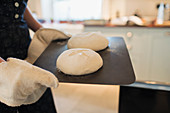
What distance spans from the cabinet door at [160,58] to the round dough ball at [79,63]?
1.31 metres

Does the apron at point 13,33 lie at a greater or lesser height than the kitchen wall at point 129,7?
lesser

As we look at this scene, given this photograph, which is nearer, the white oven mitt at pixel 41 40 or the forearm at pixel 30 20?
the white oven mitt at pixel 41 40

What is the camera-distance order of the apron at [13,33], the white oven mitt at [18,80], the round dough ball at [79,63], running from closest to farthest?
the white oven mitt at [18,80]
the round dough ball at [79,63]
the apron at [13,33]

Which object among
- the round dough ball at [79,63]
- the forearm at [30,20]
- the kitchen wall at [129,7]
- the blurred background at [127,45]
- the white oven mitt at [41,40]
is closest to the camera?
the round dough ball at [79,63]

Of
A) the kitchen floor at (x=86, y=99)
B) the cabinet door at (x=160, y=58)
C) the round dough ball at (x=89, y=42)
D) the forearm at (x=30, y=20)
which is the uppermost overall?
the forearm at (x=30, y=20)

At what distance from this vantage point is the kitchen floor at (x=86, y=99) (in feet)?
4.27

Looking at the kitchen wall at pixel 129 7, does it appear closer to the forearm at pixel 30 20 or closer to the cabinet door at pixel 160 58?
→ the cabinet door at pixel 160 58

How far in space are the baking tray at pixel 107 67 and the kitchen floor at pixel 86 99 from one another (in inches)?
24.7

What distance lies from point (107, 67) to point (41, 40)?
45 cm

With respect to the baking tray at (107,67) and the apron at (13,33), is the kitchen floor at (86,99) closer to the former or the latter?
the apron at (13,33)

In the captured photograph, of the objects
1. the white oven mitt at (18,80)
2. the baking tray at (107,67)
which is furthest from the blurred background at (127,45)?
the white oven mitt at (18,80)

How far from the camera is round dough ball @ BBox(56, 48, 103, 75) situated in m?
0.64

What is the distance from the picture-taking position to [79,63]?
66cm

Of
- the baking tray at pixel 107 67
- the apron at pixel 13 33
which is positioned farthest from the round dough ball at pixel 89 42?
the apron at pixel 13 33
